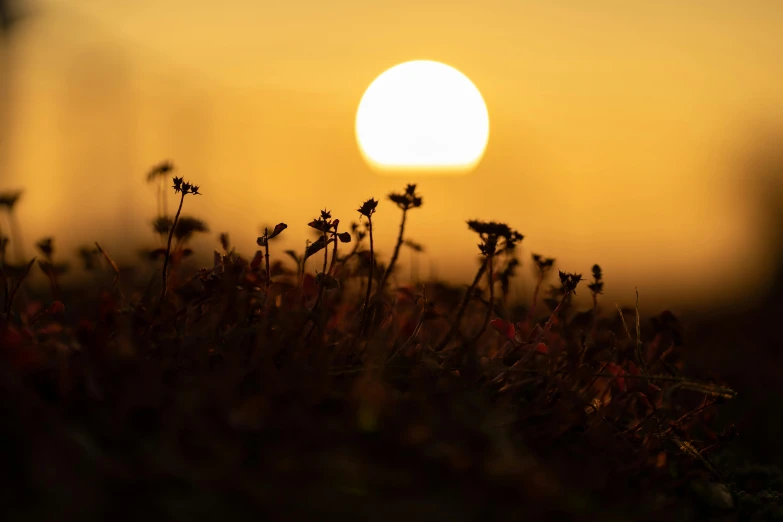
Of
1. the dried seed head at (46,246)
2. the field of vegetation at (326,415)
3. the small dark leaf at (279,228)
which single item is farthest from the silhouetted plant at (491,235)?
the dried seed head at (46,246)

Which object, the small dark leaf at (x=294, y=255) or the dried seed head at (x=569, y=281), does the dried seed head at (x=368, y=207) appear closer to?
the small dark leaf at (x=294, y=255)

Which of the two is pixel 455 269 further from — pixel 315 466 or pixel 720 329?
pixel 315 466

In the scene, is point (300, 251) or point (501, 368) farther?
point (300, 251)

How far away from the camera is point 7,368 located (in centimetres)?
184

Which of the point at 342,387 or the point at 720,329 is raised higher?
the point at 342,387

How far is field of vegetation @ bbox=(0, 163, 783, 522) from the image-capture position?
1.52 metres

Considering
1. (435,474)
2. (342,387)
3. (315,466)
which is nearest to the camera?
(315,466)

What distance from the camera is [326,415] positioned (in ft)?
6.71

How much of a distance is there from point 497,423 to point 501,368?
0.51m

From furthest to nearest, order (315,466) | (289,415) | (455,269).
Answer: (455,269)
(289,415)
(315,466)

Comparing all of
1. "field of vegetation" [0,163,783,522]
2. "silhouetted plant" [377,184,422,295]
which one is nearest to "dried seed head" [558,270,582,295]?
"field of vegetation" [0,163,783,522]

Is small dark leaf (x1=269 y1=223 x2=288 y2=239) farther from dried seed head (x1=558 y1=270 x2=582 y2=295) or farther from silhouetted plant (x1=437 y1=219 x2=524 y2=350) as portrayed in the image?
dried seed head (x1=558 y1=270 x2=582 y2=295)

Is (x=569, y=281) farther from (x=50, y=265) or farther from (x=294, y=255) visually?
(x=50, y=265)


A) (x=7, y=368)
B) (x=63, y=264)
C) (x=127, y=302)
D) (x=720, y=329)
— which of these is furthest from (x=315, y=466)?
(x=720, y=329)
